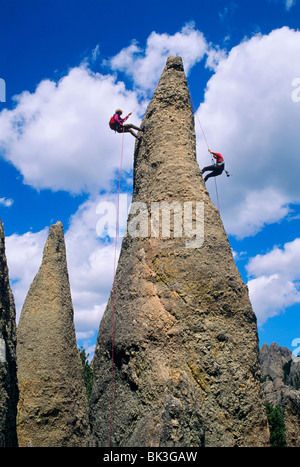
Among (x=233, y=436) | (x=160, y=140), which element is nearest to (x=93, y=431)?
(x=233, y=436)

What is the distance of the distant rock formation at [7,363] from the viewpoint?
5.38 m

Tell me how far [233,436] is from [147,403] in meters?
1.25

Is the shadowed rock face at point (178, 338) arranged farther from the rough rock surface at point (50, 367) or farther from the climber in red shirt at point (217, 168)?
the rough rock surface at point (50, 367)

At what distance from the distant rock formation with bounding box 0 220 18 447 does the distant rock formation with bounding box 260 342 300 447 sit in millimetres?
4818

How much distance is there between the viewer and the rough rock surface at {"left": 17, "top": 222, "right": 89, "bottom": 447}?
9.06m

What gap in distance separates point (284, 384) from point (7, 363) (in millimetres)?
43129

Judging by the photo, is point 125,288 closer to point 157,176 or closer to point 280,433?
point 157,176

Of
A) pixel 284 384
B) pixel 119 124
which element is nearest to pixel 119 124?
pixel 119 124

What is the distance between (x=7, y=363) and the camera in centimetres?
592

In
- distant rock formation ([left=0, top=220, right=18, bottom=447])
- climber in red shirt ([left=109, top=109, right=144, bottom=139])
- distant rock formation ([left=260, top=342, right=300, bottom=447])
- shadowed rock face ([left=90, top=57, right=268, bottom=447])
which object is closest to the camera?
shadowed rock face ([left=90, top=57, right=268, bottom=447])

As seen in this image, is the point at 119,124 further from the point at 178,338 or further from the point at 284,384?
the point at 284,384

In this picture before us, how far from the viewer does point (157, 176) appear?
7367 mm

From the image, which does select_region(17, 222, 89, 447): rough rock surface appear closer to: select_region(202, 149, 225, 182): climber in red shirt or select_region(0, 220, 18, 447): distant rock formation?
select_region(0, 220, 18, 447): distant rock formation

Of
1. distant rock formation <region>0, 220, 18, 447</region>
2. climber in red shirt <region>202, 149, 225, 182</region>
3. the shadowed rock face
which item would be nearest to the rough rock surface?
distant rock formation <region>0, 220, 18, 447</region>
